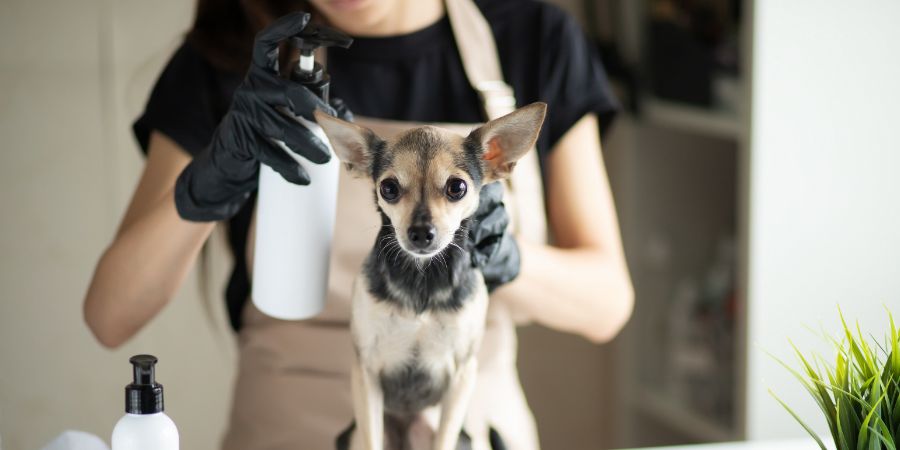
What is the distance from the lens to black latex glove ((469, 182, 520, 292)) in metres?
0.74

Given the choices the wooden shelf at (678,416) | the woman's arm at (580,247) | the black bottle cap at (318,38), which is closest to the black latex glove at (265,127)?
the black bottle cap at (318,38)

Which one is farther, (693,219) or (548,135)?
(693,219)

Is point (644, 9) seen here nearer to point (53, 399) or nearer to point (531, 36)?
point (531, 36)

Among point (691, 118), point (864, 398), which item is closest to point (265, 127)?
point (864, 398)

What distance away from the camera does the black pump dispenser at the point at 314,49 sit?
0.70 m

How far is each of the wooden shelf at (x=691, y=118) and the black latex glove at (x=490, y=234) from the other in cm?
71

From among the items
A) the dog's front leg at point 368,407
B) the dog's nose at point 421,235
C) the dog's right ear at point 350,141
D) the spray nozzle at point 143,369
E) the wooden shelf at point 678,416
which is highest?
the dog's right ear at point 350,141

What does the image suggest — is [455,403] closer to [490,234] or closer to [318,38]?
[490,234]

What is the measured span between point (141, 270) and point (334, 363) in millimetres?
211

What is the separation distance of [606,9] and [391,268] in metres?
0.91

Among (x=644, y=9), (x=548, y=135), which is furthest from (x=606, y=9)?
(x=548, y=135)

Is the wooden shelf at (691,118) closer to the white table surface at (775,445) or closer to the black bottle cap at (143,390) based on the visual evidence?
the white table surface at (775,445)

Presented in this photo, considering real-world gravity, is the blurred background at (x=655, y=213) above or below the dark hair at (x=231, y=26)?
below

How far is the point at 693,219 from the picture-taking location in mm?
1649
